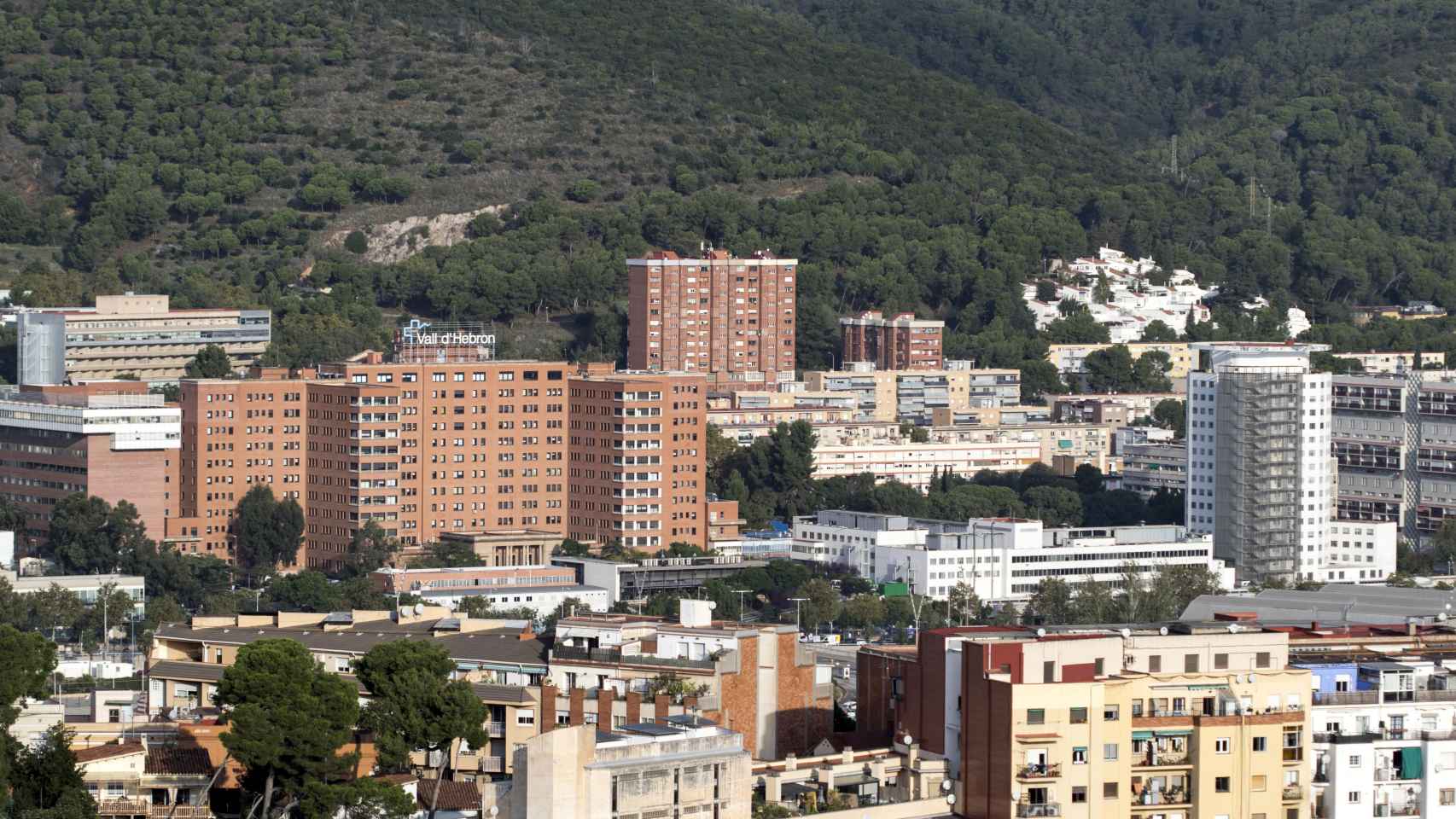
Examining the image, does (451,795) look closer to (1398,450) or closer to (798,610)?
(798,610)

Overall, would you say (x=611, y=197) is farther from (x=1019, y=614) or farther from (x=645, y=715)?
(x=645, y=715)

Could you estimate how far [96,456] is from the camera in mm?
94938

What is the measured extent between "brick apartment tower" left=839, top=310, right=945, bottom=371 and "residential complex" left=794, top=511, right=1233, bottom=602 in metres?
35.2

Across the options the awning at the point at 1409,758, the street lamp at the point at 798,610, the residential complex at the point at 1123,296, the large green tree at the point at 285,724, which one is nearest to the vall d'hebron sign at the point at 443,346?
the street lamp at the point at 798,610

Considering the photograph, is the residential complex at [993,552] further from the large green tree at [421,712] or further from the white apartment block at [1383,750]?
the white apartment block at [1383,750]

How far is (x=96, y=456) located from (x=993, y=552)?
22180 millimetres

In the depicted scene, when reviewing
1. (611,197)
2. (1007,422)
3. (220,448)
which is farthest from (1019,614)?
(611,197)

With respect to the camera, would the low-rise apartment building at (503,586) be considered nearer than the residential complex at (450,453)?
Yes

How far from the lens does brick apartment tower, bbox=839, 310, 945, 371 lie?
13150 centimetres

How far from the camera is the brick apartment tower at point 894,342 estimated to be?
13150cm

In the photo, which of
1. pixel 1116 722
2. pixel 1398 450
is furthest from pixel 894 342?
pixel 1116 722

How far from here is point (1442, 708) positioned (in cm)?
3800

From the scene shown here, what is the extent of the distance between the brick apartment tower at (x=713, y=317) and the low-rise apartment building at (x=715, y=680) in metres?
79.4

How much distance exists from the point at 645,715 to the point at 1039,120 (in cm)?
13589
